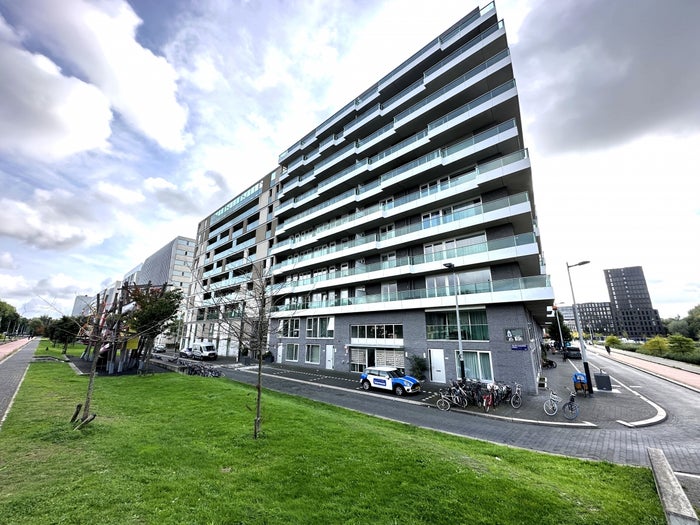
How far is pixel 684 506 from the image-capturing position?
4238 millimetres

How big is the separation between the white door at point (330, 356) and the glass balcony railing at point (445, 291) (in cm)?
429

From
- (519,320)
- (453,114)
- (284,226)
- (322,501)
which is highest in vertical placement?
(453,114)

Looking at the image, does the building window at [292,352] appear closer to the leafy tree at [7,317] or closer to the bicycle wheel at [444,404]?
the bicycle wheel at [444,404]

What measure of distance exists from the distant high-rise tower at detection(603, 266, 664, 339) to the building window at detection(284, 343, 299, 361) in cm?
17033

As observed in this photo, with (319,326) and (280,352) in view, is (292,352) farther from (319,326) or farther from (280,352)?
(319,326)

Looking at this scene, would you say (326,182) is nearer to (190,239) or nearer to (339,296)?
(339,296)

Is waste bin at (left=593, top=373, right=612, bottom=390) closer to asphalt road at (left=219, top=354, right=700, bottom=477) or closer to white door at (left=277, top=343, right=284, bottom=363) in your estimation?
asphalt road at (left=219, top=354, right=700, bottom=477)

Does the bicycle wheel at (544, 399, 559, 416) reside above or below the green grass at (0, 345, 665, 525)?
below

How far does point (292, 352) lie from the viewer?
1371 inches

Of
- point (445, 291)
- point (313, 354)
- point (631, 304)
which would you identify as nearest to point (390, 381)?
point (445, 291)

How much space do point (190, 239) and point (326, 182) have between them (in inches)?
2896

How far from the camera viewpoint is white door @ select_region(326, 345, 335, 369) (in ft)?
97.8

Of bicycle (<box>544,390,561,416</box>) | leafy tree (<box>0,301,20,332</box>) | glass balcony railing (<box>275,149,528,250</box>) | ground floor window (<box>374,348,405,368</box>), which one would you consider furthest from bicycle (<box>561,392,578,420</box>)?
leafy tree (<box>0,301,20,332</box>)

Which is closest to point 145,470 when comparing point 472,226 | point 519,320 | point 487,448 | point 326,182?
point 487,448
